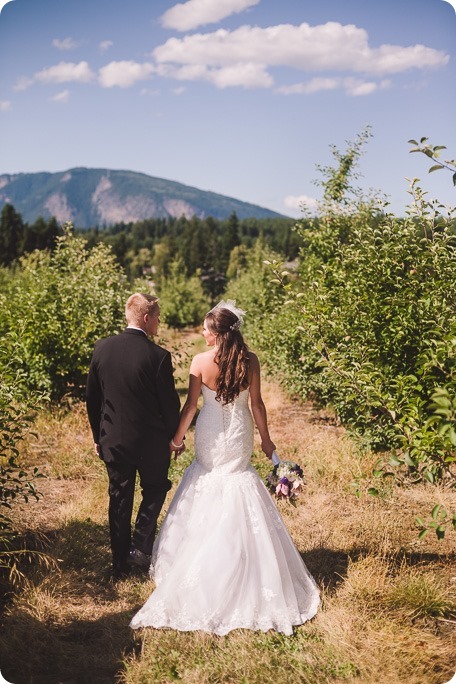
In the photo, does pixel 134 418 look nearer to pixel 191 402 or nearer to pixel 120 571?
pixel 191 402

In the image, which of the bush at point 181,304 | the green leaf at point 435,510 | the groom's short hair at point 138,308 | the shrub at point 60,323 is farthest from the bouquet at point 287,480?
the bush at point 181,304

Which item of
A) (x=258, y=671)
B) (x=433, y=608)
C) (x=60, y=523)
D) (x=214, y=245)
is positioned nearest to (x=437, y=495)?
(x=433, y=608)

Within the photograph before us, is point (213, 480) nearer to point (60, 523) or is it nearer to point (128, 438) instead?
point (128, 438)

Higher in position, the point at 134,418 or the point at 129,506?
the point at 134,418

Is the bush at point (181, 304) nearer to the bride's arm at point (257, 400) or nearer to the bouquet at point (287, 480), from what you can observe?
the bride's arm at point (257, 400)

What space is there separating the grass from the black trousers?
0.99 feet

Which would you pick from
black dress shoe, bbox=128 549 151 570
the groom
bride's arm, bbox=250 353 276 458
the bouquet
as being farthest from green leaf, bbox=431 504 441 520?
black dress shoe, bbox=128 549 151 570

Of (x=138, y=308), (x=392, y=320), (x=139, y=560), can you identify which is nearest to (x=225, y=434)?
(x=138, y=308)

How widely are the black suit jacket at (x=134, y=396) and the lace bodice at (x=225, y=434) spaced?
0.41 metres

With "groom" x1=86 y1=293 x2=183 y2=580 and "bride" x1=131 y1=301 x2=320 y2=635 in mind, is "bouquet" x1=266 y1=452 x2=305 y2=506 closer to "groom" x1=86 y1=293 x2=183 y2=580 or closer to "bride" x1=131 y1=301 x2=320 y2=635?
"bride" x1=131 y1=301 x2=320 y2=635

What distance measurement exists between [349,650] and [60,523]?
11.8 feet

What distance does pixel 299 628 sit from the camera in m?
4.34

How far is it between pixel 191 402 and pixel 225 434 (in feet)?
1.33

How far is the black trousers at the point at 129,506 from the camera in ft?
17.0
